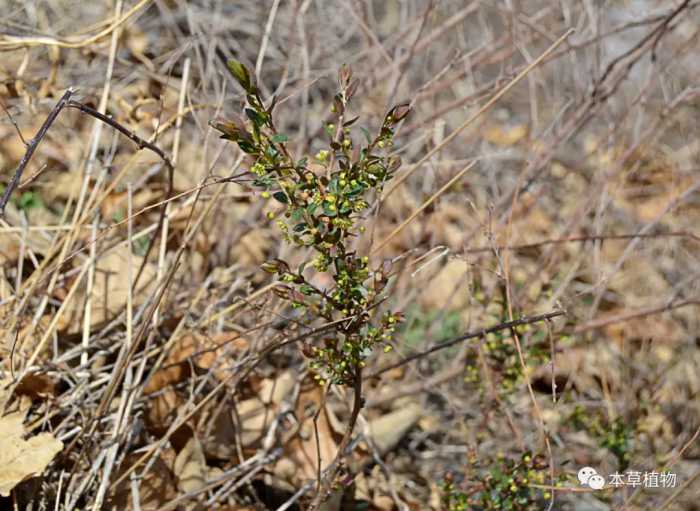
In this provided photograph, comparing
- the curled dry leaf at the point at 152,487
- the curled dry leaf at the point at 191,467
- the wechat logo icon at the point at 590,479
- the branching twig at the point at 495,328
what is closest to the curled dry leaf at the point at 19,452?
the curled dry leaf at the point at 152,487

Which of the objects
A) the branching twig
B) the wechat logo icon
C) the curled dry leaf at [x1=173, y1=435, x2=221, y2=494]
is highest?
the branching twig

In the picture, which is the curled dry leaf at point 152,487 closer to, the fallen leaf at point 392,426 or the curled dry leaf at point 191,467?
the curled dry leaf at point 191,467

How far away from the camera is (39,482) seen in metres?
1.41

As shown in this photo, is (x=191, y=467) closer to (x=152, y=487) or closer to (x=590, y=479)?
(x=152, y=487)

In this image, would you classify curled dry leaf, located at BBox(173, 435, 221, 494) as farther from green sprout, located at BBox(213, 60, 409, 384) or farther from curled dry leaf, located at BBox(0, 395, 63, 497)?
green sprout, located at BBox(213, 60, 409, 384)

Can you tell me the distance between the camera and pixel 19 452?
1.36 meters

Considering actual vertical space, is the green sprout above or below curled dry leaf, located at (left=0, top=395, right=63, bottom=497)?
above

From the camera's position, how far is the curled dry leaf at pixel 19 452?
4.32 ft

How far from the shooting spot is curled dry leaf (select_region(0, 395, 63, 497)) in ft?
4.32

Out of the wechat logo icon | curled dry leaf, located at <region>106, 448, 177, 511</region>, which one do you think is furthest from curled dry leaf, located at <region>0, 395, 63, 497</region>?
the wechat logo icon

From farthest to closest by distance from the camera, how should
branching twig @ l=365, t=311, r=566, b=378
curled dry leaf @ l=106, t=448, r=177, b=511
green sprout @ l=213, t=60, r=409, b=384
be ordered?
curled dry leaf @ l=106, t=448, r=177, b=511 < branching twig @ l=365, t=311, r=566, b=378 < green sprout @ l=213, t=60, r=409, b=384

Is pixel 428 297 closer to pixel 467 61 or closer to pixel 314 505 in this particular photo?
pixel 467 61

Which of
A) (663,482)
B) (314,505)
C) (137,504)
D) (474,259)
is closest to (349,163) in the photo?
(314,505)

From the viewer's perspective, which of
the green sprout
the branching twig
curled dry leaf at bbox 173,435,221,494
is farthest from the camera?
curled dry leaf at bbox 173,435,221,494
